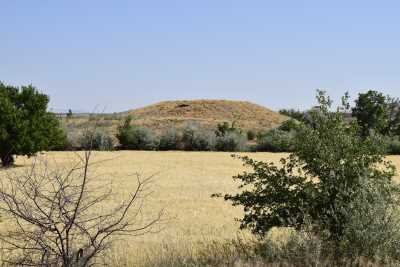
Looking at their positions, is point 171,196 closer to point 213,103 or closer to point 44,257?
point 44,257

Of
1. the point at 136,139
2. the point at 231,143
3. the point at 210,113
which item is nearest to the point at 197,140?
the point at 231,143

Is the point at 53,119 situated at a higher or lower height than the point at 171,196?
higher

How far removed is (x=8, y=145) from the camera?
34594mm

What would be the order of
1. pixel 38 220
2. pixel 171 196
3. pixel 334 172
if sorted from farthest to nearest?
pixel 171 196
pixel 334 172
pixel 38 220

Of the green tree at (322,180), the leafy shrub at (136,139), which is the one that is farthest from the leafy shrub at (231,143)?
the green tree at (322,180)

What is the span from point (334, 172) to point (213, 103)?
93206mm

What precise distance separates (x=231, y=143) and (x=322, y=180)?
46.8m

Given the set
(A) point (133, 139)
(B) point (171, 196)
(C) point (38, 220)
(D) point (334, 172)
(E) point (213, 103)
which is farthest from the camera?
(E) point (213, 103)

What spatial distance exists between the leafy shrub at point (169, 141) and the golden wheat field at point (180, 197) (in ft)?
27.6

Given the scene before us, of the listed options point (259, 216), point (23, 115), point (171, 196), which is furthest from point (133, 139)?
point (259, 216)

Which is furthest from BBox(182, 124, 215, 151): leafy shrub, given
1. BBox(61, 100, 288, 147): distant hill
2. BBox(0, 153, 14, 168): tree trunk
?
BBox(0, 153, 14, 168): tree trunk

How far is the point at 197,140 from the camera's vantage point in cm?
5603

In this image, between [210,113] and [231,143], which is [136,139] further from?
[210,113]

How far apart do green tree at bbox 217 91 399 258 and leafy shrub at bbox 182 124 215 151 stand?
46497mm
